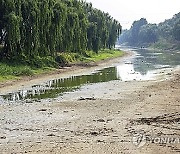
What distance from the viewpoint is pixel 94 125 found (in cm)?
1953

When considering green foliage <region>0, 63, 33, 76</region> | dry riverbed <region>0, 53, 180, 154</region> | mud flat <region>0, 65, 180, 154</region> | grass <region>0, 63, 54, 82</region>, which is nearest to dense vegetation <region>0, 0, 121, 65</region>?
grass <region>0, 63, 54, 82</region>

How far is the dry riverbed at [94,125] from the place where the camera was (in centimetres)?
1541

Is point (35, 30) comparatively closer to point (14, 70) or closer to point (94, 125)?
point (14, 70)

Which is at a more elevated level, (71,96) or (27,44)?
(27,44)

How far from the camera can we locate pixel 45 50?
55031 mm

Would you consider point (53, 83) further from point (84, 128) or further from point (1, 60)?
point (84, 128)

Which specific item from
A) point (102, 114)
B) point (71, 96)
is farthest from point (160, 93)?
point (102, 114)

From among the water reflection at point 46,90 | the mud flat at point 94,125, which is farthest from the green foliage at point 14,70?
the mud flat at point 94,125

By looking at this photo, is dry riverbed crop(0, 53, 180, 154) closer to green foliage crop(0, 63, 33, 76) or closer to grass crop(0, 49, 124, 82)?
grass crop(0, 49, 124, 82)

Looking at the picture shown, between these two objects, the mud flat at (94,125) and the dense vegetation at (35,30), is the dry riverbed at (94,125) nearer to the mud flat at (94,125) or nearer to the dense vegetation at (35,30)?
the mud flat at (94,125)

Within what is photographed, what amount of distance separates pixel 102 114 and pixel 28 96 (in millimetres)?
10317

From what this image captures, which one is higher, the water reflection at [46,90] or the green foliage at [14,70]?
the green foliage at [14,70]

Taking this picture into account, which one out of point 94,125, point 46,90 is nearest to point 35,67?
point 46,90

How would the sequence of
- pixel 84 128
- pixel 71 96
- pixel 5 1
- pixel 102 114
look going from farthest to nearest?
pixel 5 1 → pixel 71 96 → pixel 102 114 → pixel 84 128
